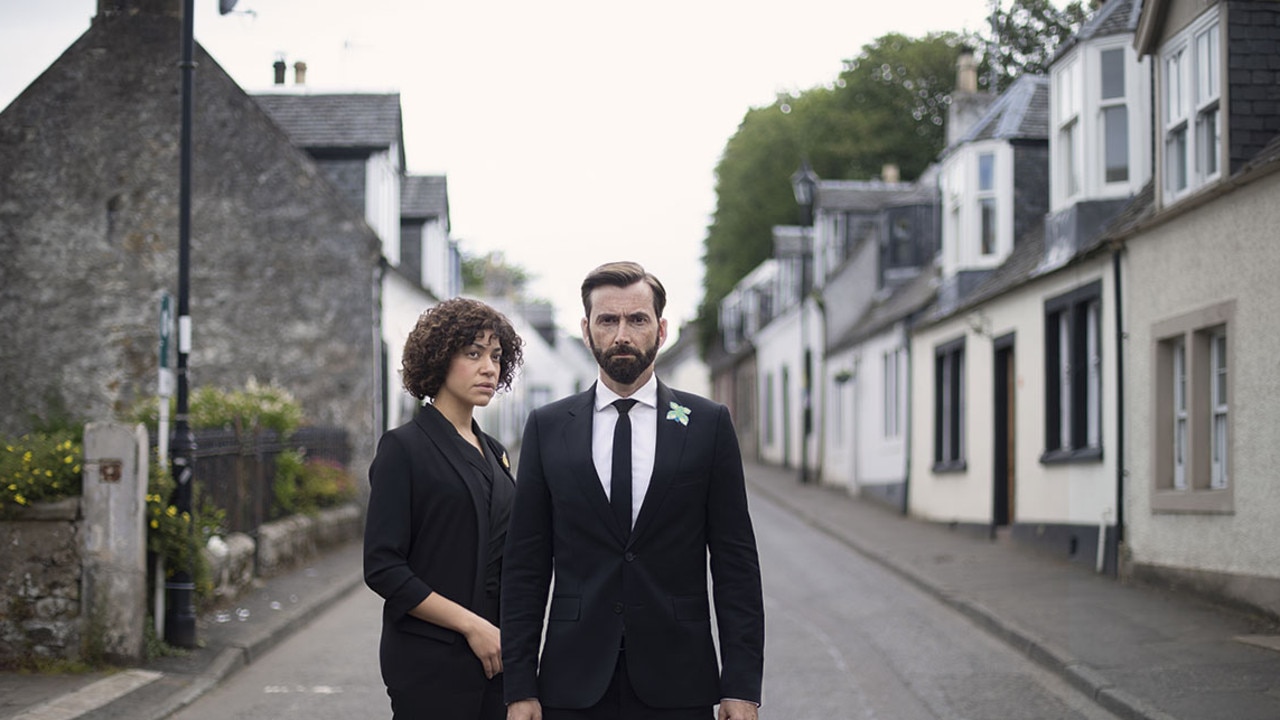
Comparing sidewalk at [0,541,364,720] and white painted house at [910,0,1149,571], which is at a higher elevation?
white painted house at [910,0,1149,571]

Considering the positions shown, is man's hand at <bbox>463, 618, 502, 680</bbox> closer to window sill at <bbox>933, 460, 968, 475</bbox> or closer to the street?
the street

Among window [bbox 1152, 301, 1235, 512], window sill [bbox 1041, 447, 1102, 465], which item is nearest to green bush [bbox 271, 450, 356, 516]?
window sill [bbox 1041, 447, 1102, 465]

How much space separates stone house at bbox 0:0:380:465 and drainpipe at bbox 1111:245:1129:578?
1205 cm

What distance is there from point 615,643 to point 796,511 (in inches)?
898

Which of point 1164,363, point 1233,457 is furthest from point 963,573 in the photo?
point 1233,457

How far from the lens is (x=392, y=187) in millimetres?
26688

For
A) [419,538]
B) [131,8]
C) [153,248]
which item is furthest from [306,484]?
[419,538]

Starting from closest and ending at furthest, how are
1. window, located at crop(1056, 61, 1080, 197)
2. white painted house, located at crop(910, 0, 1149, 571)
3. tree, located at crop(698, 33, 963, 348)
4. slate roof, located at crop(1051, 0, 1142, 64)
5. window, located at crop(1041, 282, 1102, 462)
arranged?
white painted house, located at crop(910, 0, 1149, 571), window, located at crop(1041, 282, 1102, 462), slate roof, located at crop(1051, 0, 1142, 64), window, located at crop(1056, 61, 1080, 197), tree, located at crop(698, 33, 963, 348)

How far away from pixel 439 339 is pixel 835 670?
6.39m

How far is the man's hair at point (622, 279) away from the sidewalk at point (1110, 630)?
17.7ft

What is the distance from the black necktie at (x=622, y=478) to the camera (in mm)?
4004

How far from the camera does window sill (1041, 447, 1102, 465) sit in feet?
52.4

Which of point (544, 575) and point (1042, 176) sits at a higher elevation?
point (1042, 176)

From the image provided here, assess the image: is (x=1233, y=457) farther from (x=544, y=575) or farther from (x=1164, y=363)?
(x=544, y=575)
